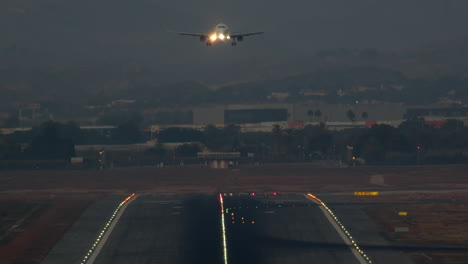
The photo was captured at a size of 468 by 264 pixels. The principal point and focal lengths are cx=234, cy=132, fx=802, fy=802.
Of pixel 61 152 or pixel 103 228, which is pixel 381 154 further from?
pixel 103 228

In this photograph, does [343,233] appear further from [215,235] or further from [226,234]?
[215,235]

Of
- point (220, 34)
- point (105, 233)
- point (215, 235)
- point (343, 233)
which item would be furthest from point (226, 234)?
point (220, 34)

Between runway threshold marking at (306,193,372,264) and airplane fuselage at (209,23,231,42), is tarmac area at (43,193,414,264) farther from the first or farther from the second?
airplane fuselage at (209,23,231,42)

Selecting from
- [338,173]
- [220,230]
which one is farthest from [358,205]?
[338,173]

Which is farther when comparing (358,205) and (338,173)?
(338,173)

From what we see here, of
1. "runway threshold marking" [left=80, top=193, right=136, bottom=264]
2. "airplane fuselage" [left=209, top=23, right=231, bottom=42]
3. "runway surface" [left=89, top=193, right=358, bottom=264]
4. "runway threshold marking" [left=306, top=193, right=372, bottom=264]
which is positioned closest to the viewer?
"runway threshold marking" [left=306, top=193, right=372, bottom=264]

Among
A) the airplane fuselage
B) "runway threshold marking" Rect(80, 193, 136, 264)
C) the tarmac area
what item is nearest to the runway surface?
the tarmac area
